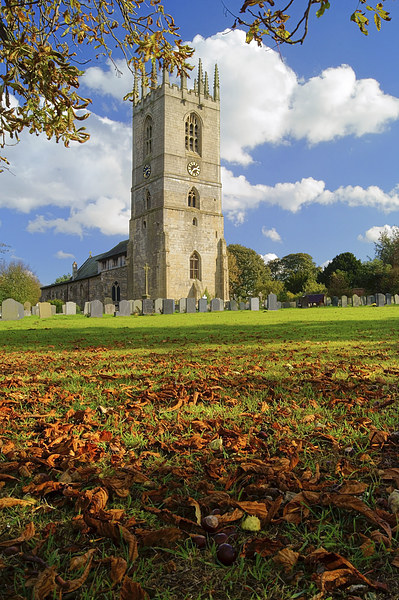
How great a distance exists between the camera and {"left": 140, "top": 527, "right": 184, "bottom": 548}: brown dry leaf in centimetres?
150

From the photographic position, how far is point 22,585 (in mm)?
1298

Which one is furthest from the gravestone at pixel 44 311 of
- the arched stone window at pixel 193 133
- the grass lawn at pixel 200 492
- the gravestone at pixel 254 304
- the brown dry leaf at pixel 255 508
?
the arched stone window at pixel 193 133

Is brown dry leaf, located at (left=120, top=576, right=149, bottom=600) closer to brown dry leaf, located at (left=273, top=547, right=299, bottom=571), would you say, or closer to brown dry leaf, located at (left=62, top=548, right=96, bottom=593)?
brown dry leaf, located at (left=62, top=548, right=96, bottom=593)

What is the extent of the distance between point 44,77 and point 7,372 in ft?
11.5

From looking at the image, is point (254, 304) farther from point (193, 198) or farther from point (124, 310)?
point (193, 198)

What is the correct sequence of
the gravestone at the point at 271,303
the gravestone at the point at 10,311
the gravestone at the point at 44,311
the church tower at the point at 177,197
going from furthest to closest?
the church tower at the point at 177,197 → the gravestone at the point at 271,303 → the gravestone at the point at 44,311 → the gravestone at the point at 10,311

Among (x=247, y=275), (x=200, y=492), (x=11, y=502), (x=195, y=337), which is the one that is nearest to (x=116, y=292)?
(x=247, y=275)

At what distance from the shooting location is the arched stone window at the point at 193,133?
157 ft

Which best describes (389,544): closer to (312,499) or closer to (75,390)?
(312,499)

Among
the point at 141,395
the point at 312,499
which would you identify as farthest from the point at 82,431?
the point at 312,499

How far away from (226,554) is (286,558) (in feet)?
0.70

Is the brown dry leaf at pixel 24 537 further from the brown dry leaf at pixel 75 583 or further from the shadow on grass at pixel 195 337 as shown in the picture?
the shadow on grass at pixel 195 337

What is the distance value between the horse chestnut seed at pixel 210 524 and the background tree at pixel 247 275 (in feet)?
194

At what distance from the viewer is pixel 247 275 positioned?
211 ft
